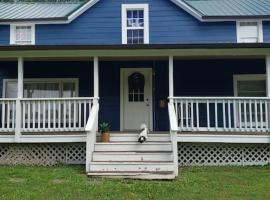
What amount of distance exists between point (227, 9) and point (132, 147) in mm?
7873

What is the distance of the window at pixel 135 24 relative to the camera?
47.5ft

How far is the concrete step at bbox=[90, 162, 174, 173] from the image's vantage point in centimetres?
928

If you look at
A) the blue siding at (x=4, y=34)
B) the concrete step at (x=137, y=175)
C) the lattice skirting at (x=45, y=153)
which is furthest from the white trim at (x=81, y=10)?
the concrete step at (x=137, y=175)

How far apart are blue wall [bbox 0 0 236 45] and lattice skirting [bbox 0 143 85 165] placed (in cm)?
476

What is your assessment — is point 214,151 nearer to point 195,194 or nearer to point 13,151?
point 195,194

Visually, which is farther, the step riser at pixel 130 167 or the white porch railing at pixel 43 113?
the white porch railing at pixel 43 113

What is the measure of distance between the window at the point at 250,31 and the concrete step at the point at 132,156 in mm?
6700

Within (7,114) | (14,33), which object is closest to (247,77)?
(7,114)

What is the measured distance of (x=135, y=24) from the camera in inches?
574

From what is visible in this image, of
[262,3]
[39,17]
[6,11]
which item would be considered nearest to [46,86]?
[39,17]

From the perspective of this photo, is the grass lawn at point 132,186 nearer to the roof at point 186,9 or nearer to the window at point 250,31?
the window at point 250,31

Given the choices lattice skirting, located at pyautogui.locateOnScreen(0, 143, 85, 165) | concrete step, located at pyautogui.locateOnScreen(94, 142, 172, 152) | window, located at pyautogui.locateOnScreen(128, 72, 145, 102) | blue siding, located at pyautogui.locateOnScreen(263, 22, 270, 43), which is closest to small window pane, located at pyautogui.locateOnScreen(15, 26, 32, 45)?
window, located at pyautogui.locateOnScreen(128, 72, 145, 102)

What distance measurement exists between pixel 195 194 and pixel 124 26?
8.30 metres

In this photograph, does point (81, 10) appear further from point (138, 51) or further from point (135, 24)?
point (138, 51)
